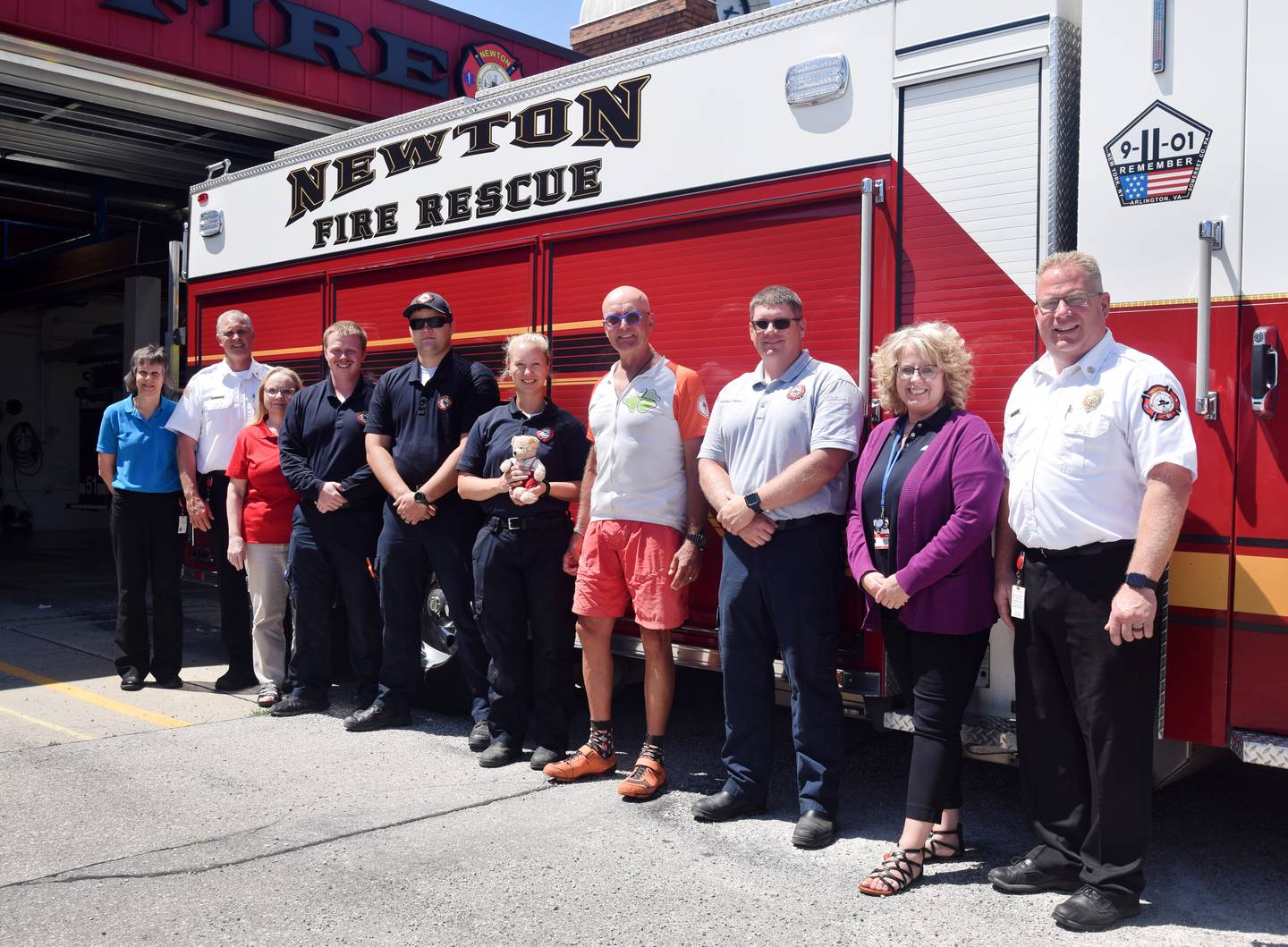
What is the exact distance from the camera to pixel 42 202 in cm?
1332

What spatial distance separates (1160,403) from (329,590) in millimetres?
4131

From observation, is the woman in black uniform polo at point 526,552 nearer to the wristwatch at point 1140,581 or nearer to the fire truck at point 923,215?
the fire truck at point 923,215

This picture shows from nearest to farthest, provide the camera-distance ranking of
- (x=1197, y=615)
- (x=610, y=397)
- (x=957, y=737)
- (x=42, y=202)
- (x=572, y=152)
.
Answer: (x=1197, y=615) < (x=957, y=737) < (x=610, y=397) < (x=572, y=152) < (x=42, y=202)

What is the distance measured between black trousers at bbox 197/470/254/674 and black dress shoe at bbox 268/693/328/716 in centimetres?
71

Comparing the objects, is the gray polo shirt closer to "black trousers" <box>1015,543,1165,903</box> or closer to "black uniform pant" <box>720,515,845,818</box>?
"black uniform pant" <box>720,515,845,818</box>

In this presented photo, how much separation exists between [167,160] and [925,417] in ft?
33.8

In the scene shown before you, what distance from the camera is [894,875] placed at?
3.52 metres

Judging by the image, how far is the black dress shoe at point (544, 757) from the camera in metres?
4.86

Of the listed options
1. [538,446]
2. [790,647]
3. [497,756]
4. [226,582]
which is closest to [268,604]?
[226,582]

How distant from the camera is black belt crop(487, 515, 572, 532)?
15.8 feet

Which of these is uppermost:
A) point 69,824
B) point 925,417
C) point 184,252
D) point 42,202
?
point 42,202

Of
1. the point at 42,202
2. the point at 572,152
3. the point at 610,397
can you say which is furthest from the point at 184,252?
the point at 42,202

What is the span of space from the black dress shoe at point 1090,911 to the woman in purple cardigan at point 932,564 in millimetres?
473

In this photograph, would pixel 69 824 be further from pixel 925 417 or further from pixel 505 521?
pixel 925 417
